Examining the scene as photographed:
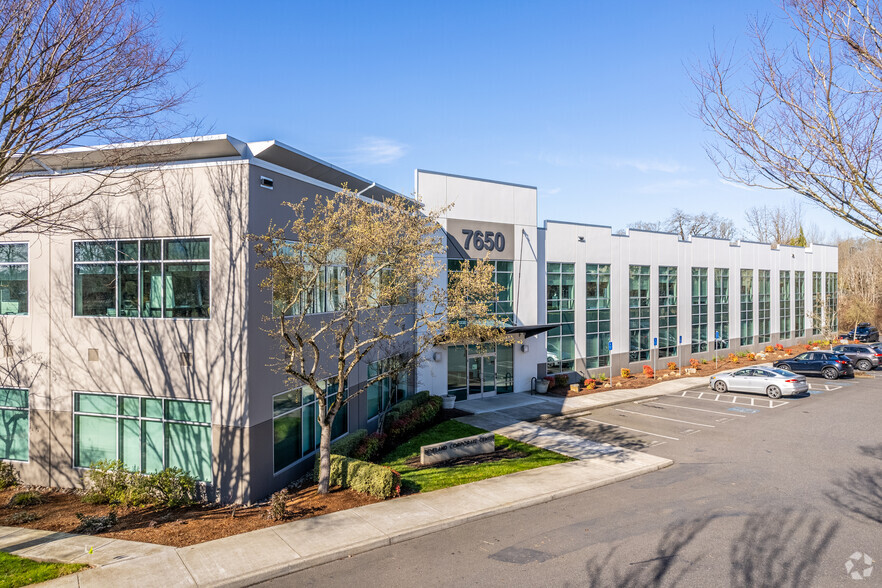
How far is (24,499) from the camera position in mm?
12773

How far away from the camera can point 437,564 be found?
9.36 metres

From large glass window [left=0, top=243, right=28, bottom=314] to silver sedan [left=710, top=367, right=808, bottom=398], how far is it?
30.0 metres

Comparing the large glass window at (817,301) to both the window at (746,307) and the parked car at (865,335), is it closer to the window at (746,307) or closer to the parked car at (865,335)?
the parked car at (865,335)

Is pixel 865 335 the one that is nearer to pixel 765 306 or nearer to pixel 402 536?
pixel 765 306

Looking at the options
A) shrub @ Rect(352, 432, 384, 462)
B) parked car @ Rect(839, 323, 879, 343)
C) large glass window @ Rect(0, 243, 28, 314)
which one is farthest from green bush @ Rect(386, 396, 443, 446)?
parked car @ Rect(839, 323, 879, 343)

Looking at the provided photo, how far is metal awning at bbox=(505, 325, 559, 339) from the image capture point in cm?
2544

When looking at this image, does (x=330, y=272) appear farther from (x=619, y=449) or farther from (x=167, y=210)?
(x=619, y=449)

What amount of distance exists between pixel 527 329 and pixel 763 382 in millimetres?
12283

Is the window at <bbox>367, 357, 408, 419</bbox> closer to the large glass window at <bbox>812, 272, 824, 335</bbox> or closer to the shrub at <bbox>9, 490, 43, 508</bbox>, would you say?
the shrub at <bbox>9, 490, 43, 508</bbox>

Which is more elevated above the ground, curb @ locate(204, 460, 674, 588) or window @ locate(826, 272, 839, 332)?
window @ locate(826, 272, 839, 332)

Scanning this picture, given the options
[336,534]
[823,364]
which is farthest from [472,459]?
[823,364]

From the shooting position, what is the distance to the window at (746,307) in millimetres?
42528

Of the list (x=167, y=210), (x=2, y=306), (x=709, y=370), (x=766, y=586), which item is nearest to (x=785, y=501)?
(x=766, y=586)

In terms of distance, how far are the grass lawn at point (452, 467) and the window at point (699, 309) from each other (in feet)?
81.3
